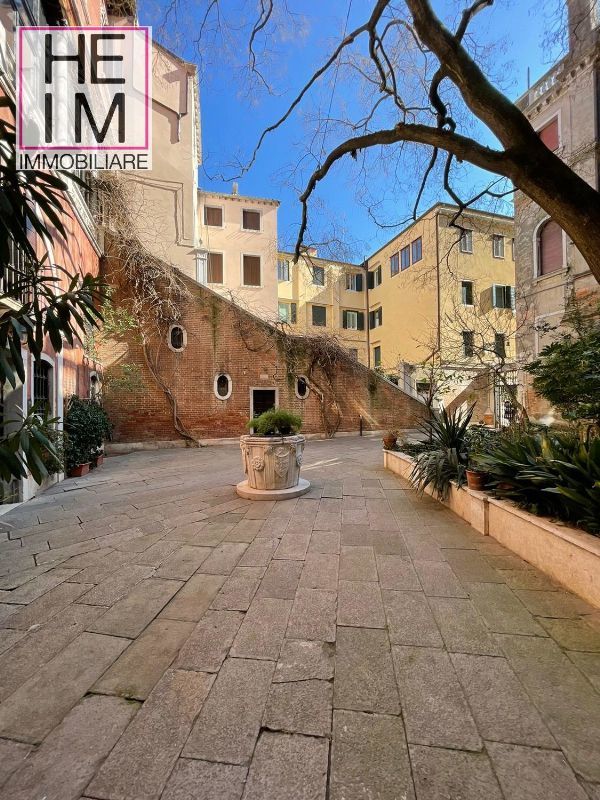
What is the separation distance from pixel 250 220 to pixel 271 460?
16227 millimetres

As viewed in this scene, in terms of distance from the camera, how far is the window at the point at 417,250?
18.3m

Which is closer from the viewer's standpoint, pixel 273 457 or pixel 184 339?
pixel 273 457

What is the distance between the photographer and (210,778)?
1221mm

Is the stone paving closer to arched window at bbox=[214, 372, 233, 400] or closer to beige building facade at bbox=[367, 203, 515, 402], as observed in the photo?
arched window at bbox=[214, 372, 233, 400]

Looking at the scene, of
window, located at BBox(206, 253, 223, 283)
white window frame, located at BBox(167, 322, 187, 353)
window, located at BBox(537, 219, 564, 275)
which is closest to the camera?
white window frame, located at BBox(167, 322, 187, 353)

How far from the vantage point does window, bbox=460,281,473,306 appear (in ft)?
58.9

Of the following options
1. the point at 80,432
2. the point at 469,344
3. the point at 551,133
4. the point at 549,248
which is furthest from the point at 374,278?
the point at 80,432

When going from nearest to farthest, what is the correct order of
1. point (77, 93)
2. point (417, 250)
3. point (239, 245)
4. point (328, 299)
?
point (77, 93)
point (239, 245)
point (417, 250)
point (328, 299)

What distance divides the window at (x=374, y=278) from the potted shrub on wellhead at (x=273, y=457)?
1944 cm

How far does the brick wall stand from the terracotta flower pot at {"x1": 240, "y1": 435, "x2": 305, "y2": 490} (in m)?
6.58

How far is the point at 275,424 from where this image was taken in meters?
4.88

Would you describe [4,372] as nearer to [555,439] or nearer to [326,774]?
[326,774]

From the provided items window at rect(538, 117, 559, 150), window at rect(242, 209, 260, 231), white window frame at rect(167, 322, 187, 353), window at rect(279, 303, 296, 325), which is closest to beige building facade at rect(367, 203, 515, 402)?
window at rect(538, 117, 559, 150)

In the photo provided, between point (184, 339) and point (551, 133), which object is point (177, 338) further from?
point (551, 133)
